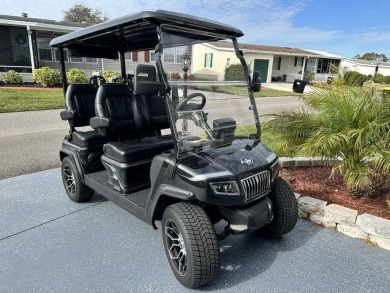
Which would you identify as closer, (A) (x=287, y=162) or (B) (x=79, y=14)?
(A) (x=287, y=162)

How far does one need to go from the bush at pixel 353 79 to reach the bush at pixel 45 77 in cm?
1346

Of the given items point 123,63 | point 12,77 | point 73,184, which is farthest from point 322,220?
point 12,77

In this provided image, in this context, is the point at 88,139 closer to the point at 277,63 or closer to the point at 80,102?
the point at 80,102

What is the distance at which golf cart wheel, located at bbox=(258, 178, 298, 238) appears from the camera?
2.66 meters

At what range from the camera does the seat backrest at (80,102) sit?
395 cm

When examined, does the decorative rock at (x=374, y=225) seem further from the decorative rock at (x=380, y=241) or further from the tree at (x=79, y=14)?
the tree at (x=79, y=14)

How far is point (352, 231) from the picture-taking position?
293cm

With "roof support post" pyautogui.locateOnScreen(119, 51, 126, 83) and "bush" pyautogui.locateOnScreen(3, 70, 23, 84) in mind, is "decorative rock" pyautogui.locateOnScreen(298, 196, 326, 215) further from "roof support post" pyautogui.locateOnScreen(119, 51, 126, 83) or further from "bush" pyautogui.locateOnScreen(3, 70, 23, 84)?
"bush" pyautogui.locateOnScreen(3, 70, 23, 84)

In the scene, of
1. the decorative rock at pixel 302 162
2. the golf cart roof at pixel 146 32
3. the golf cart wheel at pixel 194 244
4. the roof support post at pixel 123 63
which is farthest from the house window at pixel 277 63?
the golf cart wheel at pixel 194 244

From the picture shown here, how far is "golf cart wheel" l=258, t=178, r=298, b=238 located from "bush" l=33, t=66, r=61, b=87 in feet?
45.4

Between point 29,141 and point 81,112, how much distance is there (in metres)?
2.96

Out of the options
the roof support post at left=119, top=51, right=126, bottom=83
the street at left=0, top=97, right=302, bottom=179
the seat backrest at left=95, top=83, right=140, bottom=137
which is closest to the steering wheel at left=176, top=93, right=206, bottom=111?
the seat backrest at left=95, top=83, right=140, bottom=137

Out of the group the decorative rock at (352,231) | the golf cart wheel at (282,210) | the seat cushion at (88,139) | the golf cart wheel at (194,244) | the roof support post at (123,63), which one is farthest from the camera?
the roof support post at (123,63)

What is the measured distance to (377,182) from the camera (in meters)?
3.38
